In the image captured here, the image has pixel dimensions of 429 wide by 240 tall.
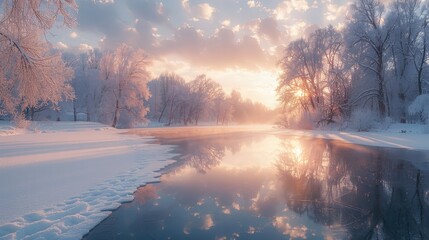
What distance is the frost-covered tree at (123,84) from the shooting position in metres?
41.2

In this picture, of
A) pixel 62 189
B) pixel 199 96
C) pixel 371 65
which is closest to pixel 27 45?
pixel 62 189

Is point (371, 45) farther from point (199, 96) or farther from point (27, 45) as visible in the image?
point (199, 96)

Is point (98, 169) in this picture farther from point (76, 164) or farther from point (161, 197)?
point (161, 197)

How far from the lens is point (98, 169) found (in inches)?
380

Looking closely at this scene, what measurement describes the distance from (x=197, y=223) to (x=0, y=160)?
942 centimetres

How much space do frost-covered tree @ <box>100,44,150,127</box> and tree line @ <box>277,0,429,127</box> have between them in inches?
946

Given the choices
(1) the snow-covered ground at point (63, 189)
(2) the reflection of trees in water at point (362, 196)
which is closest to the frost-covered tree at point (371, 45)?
(2) the reflection of trees in water at point (362, 196)

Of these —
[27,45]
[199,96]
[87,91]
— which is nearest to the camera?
[27,45]

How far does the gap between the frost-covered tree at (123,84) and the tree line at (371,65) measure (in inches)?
946

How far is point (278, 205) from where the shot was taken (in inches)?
244

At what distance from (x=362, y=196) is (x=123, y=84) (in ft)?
129

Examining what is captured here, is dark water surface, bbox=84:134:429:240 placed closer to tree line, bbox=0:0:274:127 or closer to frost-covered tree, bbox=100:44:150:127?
tree line, bbox=0:0:274:127

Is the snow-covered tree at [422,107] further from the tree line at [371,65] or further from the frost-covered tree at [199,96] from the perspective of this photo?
the frost-covered tree at [199,96]

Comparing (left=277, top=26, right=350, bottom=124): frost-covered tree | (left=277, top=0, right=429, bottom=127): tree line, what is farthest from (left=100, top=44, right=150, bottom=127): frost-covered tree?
(left=277, top=0, right=429, bottom=127): tree line
